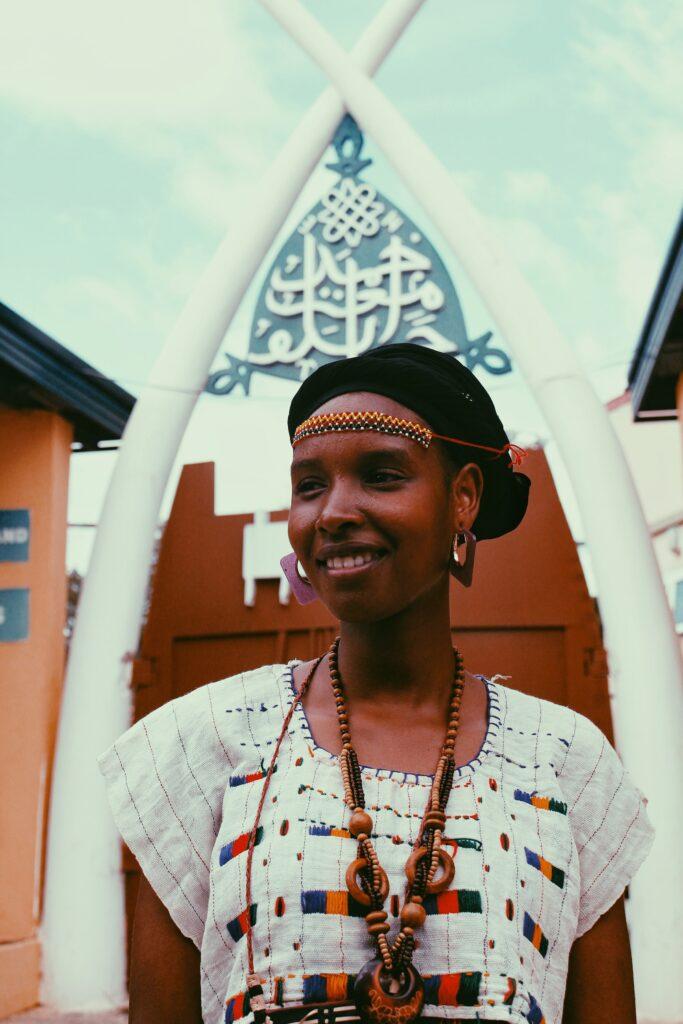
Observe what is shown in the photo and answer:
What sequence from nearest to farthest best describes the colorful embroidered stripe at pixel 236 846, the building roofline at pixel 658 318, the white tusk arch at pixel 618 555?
1. the colorful embroidered stripe at pixel 236 846
2. the white tusk arch at pixel 618 555
3. the building roofline at pixel 658 318

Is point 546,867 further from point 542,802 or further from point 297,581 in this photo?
point 297,581

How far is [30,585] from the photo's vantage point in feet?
15.9

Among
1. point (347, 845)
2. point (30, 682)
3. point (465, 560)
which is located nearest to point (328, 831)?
point (347, 845)

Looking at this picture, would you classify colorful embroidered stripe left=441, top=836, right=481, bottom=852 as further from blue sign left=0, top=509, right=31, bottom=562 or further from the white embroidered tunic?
blue sign left=0, top=509, right=31, bottom=562

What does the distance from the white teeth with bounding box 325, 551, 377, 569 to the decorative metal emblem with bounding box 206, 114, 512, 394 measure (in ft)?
12.0

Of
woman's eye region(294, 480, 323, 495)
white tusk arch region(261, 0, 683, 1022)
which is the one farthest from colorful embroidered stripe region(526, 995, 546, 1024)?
white tusk arch region(261, 0, 683, 1022)

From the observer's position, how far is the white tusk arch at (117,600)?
14.4ft

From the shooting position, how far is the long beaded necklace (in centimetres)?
95

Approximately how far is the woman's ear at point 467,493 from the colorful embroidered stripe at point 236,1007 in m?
0.54

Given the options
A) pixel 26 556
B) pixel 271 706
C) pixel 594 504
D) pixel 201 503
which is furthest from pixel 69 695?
pixel 271 706

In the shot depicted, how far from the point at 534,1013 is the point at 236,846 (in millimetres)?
338

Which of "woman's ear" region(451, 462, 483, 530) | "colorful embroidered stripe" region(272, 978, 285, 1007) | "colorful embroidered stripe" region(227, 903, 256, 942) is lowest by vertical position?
"colorful embroidered stripe" region(272, 978, 285, 1007)

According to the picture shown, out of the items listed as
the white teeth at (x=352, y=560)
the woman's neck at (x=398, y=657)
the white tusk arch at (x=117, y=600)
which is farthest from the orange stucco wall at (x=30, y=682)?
the white teeth at (x=352, y=560)

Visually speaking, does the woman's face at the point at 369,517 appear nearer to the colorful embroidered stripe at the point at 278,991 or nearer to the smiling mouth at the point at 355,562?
the smiling mouth at the point at 355,562
